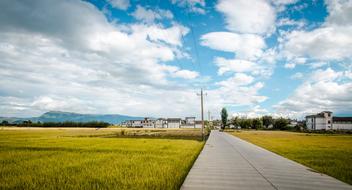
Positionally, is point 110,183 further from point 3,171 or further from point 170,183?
point 3,171

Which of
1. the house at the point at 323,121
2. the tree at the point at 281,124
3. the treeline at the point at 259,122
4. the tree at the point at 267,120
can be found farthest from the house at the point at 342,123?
the tree at the point at 267,120

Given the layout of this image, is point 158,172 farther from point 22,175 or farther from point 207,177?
point 22,175

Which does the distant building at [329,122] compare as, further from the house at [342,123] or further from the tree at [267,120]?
the tree at [267,120]

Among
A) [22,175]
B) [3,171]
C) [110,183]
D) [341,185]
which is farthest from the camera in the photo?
[3,171]

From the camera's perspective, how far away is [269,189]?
24.1ft

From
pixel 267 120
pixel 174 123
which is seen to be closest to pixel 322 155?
pixel 267 120

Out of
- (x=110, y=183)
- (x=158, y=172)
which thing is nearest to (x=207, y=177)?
(x=158, y=172)

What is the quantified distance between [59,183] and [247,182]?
624 centimetres

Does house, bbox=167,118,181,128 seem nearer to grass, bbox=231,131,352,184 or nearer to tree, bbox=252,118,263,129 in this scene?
tree, bbox=252,118,263,129

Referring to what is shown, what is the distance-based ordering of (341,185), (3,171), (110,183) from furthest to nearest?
(3,171) < (110,183) < (341,185)

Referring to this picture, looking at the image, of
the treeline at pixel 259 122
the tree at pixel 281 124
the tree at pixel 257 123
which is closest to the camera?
the tree at pixel 281 124

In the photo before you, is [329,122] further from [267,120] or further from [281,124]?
[267,120]

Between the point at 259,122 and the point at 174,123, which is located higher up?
the point at 259,122

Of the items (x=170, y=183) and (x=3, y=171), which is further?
(x=3, y=171)
